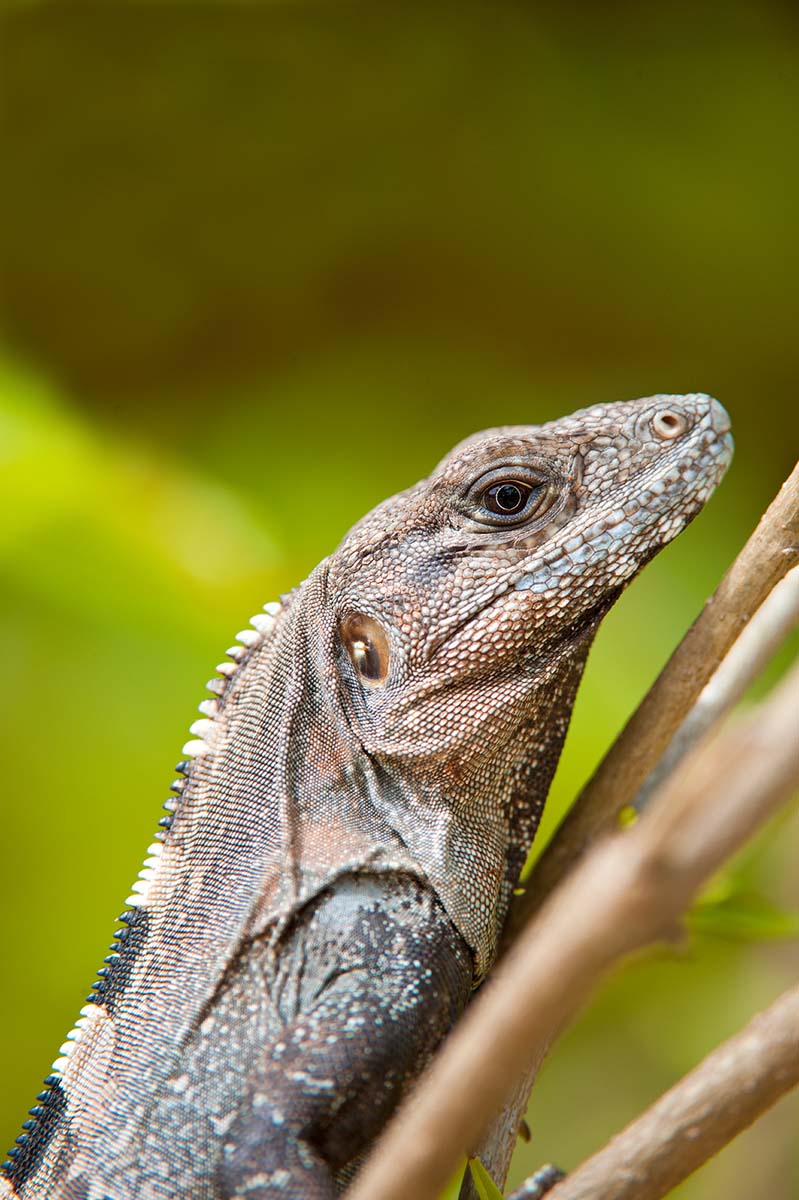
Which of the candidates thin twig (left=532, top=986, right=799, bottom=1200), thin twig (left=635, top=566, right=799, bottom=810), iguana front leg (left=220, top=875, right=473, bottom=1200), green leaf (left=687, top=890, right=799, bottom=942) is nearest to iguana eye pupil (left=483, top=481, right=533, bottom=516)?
thin twig (left=635, top=566, right=799, bottom=810)

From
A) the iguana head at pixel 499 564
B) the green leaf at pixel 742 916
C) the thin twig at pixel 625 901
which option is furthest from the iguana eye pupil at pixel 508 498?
the thin twig at pixel 625 901

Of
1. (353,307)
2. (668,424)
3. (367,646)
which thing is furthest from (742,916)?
(353,307)

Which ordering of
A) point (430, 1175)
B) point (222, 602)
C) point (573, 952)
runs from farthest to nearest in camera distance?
1. point (222, 602)
2. point (430, 1175)
3. point (573, 952)

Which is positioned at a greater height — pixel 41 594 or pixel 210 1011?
pixel 41 594

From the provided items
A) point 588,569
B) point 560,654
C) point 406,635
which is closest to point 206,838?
point 406,635

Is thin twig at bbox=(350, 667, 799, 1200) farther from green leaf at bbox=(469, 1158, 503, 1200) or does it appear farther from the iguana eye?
the iguana eye

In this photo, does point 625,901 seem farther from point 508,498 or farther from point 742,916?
point 508,498

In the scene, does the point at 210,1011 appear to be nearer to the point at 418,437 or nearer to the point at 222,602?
the point at 222,602
